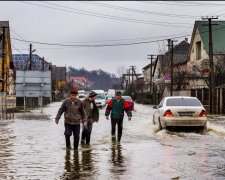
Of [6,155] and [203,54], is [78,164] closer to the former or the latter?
[6,155]

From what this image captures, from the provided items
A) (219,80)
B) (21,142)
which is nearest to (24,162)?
(21,142)

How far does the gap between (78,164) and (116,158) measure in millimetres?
1268

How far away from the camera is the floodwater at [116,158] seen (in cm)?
1039

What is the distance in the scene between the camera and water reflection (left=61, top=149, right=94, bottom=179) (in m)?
10.3

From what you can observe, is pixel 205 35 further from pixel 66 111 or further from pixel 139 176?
pixel 139 176

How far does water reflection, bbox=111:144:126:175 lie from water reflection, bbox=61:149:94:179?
1.56 feet

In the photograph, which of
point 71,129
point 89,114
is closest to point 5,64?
point 89,114

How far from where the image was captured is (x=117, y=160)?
1239 cm

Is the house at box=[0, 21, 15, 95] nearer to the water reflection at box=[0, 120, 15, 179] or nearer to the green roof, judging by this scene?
the water reflection at box=[0, 120, 15, 179]

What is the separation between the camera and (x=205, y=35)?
63.4 m

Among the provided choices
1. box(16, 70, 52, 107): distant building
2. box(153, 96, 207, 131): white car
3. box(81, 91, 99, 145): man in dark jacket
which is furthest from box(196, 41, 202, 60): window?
box(81, 91, 99, 145): man in dark jacket

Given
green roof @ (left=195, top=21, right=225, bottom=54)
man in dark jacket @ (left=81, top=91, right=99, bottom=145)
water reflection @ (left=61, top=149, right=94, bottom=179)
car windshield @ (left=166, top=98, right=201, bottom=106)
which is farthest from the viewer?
green roof @ (left=195, top=21, right=225, bottom=54)

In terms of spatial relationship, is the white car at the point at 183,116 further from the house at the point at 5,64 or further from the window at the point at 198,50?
the window at the point at 198,50

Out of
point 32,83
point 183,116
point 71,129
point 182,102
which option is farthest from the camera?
point 32,83
